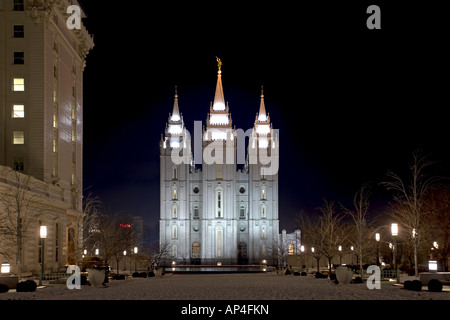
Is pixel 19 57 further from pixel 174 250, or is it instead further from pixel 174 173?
pixel 174 250

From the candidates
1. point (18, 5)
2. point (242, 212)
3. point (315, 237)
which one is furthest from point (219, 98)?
point (18, 5)

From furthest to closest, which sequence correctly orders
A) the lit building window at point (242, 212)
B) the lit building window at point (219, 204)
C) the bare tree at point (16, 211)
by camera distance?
the lit building window at point (242, 212), the lit building window at point (219, 204), the bare tree at point (16, 211)

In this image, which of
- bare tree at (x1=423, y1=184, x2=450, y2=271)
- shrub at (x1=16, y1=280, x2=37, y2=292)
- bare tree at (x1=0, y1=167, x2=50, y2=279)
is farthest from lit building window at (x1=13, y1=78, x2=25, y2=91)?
bare tree at (x1=423, y1=184, x2=450, y2=271)

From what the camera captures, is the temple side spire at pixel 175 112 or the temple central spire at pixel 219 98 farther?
the temple side spire at pixel 175 112

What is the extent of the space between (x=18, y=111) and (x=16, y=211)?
52.1ft

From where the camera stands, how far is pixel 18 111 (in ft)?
168

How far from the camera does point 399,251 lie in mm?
77062

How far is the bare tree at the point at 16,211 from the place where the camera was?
3641 centimetres

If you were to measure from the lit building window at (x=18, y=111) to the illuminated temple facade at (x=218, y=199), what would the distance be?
63689mm

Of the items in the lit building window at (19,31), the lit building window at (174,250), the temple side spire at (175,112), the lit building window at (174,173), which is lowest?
the lit building window at (174,250)

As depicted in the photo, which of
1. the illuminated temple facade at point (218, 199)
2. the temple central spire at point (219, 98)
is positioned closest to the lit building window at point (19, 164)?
the illuminated temple facade at point (218, 199)

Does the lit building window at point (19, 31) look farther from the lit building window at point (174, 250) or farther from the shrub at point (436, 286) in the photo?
the lit building window at point (174, 250)

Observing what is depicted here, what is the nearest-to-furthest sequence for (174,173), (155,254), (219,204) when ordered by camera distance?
(155,254) < (219,204) < (174,173)

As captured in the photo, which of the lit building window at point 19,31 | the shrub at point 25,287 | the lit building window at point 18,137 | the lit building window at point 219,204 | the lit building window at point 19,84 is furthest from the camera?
the lit building window at point 219,204
